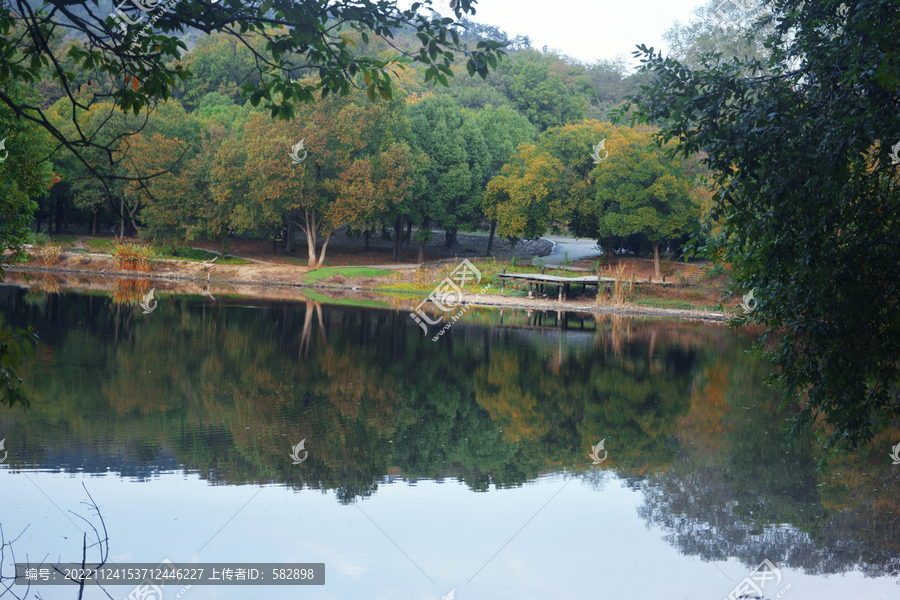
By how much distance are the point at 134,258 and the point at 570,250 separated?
2583cm

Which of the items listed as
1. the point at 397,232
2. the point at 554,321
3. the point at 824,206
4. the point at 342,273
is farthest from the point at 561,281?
the point at 824,206

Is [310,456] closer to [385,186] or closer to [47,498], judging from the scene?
[47,498]

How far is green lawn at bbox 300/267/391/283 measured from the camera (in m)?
36.5

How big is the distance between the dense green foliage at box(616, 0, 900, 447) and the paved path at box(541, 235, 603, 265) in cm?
3448

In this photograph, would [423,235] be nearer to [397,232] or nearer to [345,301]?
[397,232]

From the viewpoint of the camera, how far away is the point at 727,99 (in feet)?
19.3

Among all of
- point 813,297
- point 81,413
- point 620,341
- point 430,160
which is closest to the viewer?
point 813,297

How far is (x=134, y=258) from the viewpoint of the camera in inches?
1449

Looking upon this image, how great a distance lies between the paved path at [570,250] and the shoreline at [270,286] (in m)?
9.48

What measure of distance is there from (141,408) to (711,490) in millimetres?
8340

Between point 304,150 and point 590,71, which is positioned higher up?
point 590,71

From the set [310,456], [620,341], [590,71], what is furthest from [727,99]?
[590,71]

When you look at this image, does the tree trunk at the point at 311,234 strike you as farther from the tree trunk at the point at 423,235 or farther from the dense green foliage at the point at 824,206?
the dense green foliage at the point at 824,206

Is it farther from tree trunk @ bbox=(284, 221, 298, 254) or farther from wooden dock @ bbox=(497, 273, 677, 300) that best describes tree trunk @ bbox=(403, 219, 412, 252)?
wooden dock @ bbox=(497, 273, 677, 300)
